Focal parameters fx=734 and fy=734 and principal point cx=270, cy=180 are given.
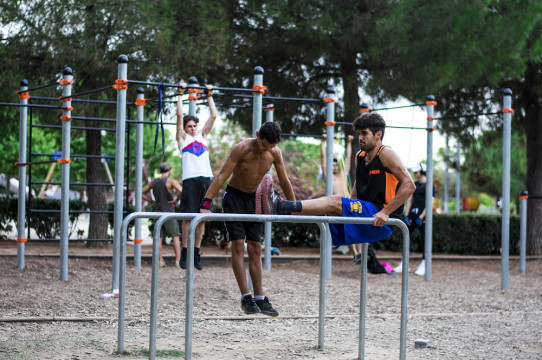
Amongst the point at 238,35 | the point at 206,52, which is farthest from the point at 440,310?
the point at 238,35

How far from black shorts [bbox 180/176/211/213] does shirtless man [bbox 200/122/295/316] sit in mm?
2234

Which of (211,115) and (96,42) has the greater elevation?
(96,42)

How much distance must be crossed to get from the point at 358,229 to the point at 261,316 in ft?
6.63

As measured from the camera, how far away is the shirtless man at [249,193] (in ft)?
19.0

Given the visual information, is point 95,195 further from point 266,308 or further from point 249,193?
point 266,308

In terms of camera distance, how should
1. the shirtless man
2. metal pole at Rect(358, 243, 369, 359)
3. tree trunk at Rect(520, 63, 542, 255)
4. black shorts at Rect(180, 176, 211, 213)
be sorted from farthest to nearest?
tree trunk at Rect(520, 63, 542, 255), black shorts at Rect(180, 176, 211, 213), the shirtless man, metal pole at Rect(358, 243, 369, 359)

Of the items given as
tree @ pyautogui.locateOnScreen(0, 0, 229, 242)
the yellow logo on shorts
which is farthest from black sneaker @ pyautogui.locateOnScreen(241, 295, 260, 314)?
tree @ pyautogui.locateOnScreen(0, 0, 229, 242)

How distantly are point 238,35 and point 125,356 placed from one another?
991cm

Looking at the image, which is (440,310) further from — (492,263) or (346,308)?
(492,263)

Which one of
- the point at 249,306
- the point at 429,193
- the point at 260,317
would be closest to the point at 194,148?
the point at 260,317

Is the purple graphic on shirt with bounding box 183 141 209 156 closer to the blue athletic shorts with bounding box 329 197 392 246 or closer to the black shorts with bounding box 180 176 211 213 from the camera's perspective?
the black shorts with bounding box 180 176 211 213

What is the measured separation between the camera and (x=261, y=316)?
710 cm

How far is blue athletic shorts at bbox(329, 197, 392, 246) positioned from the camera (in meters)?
5.41

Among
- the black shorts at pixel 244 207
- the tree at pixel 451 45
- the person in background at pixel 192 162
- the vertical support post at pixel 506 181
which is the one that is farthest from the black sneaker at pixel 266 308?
the tree at pixel 451 45
